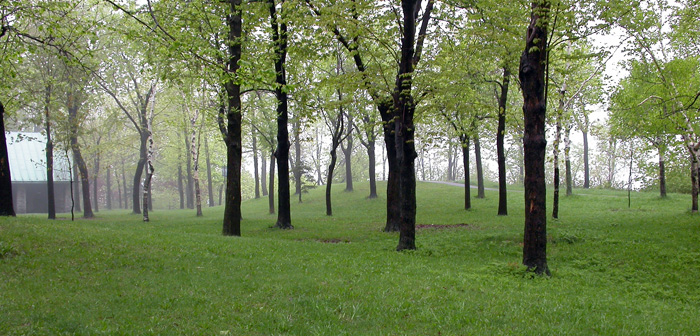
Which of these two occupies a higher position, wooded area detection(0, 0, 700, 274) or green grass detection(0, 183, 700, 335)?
wooded area detection(0, 0, 700, 274)

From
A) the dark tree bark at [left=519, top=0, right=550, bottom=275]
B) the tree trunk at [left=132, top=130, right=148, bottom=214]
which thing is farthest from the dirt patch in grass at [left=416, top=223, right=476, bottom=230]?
the tree trunk at [left=132, top=130, right=148, bottom=214]

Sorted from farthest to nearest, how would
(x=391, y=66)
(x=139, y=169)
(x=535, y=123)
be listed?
(x=139, y=169)
(x=391, y=66)
(x=535, y=123)

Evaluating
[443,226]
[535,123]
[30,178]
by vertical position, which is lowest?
[443,226]

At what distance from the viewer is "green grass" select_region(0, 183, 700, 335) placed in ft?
19.2

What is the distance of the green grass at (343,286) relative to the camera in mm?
5840

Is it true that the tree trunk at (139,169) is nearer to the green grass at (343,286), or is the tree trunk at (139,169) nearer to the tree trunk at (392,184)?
the green grass at (343,286)

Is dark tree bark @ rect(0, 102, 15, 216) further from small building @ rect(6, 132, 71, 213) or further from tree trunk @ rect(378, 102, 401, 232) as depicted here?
small building @ rect(6, 132, 71, 213)

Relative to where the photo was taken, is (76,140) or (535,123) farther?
(76,140)

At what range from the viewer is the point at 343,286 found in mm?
7770

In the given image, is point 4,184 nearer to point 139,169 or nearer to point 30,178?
point 139,169

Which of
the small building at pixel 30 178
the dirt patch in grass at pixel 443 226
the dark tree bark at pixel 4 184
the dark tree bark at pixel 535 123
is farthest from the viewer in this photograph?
the small building at pixel 30 178

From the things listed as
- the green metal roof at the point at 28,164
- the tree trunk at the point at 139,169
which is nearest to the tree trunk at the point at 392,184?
the tree trunk at the point at 139,169

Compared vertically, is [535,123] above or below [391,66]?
below

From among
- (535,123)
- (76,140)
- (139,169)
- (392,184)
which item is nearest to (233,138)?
(392,184)
